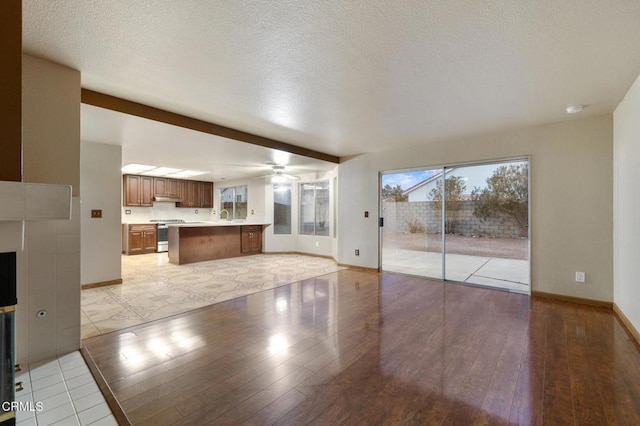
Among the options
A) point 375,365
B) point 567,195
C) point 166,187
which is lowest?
point 375,365

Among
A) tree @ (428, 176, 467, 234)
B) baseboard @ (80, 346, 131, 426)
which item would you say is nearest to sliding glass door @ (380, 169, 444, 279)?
tree @ (428, 176, 467, 234)

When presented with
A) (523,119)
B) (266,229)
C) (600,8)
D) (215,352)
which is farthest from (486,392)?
(266,229)

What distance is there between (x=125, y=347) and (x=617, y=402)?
370 centimetres

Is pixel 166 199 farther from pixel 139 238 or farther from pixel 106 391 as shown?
pixel 106 391

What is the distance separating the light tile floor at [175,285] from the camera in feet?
10.8

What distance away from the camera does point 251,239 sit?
7.93 metres

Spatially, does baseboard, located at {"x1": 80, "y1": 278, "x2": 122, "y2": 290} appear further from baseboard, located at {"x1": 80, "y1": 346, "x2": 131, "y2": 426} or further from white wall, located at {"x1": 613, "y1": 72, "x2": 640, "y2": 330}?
white wall, located at {"x1": 613, "y1": 72, "x2": 640, "y2": 330}

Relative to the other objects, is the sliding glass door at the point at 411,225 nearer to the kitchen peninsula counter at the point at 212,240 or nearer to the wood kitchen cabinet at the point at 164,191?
the kitchen peninsula counter at the point at 212,240

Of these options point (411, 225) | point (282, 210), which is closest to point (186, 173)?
point (282, 210)

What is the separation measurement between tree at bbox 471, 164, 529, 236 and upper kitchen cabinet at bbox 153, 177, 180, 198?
8.24 m

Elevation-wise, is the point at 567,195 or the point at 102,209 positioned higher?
the point at 567,195

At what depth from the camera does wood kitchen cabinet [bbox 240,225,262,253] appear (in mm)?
7719

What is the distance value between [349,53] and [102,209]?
185 inches

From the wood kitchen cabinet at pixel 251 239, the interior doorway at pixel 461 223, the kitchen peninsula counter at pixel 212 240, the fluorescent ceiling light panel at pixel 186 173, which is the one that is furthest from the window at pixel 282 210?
the interior doorway at pixel 461 223
